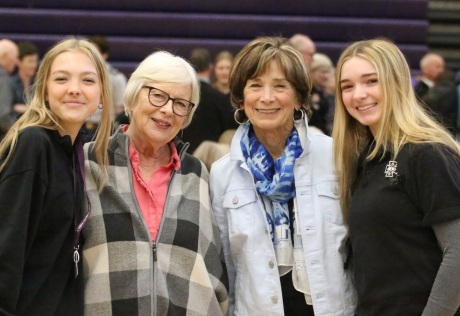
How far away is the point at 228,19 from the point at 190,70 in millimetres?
5449

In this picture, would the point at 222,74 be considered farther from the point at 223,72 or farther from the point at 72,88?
the point at 72,88

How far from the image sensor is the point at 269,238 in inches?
90.9

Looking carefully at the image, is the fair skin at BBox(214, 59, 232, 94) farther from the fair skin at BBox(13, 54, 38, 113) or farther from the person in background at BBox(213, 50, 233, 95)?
the fair skin at BBox(13, 54, 38, 113)

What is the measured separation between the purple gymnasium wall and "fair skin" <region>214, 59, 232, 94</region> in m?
2.04

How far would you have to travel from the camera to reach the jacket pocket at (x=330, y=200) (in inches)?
90.1

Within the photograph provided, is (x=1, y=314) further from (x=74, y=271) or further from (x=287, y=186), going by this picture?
(x=287, y=186)

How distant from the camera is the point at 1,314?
1664 mm

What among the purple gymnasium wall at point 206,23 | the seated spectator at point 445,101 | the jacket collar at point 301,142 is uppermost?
the purple gymnasium wall at point 206,23

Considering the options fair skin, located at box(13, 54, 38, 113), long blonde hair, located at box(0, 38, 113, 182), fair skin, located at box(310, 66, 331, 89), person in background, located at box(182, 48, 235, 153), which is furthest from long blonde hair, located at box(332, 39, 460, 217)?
fair skin, located at box(13, 54, 38, 113)

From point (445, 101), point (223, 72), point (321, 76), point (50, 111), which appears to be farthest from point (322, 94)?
point (50, 111)

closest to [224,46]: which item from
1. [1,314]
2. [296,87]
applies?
[296,87]

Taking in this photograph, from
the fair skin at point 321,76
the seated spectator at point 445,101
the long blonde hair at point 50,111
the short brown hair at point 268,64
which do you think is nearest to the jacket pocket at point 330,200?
the short brown hair at point 268,64

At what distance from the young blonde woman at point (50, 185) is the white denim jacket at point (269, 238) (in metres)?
0.57

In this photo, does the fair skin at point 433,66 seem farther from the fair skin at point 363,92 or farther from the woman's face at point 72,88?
the woman's face at point 72,88
